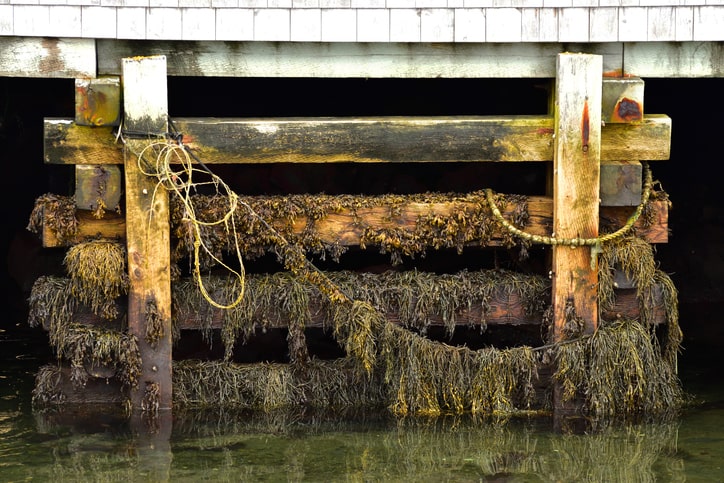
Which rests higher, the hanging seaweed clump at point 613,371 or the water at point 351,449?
the hanging seaweed clump at point 613,371

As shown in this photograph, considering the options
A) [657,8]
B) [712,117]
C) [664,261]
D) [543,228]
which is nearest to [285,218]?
[543,228]

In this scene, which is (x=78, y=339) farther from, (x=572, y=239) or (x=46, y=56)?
(x=572, y=239)

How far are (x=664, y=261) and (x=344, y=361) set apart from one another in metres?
5.02

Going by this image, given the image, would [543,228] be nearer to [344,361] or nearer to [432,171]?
[344,361]

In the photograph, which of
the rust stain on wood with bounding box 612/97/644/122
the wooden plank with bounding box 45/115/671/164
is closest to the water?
the wooden plank with bounding box 45/115/671/164

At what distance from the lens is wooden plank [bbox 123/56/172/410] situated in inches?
272

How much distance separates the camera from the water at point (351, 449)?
248 inches

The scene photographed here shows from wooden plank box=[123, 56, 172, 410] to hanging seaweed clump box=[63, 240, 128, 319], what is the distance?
2.9 inches

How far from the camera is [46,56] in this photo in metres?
6.96

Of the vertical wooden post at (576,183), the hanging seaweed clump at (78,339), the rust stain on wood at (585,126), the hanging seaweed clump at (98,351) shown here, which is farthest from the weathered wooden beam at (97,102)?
the rust stain on wood at (585,126)

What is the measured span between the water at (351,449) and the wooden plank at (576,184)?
78cm

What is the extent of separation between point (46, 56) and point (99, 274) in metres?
1.36

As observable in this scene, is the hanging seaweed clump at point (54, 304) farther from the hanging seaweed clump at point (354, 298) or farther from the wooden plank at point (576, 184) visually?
the wooden plank at point (576, 184)

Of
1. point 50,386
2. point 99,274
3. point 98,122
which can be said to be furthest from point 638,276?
point 50,386
